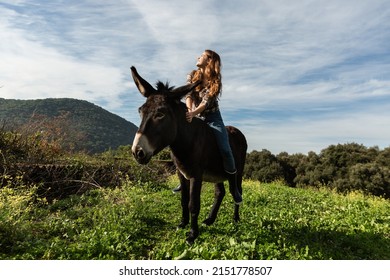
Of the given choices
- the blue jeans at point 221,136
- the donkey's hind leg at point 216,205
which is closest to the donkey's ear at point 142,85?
the blue jeans at point 221,136

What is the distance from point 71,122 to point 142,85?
41.0 ft

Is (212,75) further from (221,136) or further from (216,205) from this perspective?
(216,205)

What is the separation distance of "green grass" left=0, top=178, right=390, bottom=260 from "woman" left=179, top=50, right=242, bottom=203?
1.58 meters

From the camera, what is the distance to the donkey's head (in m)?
4.45

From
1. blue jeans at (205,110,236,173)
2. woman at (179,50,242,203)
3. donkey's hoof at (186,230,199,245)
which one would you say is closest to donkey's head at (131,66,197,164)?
woman at (179,50,242,203)

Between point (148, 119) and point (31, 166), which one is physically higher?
point (148, 119)

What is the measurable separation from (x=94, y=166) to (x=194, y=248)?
31.1 ft

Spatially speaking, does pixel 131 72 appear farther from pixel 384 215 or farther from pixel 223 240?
pixel 384 215

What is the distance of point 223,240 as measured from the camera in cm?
562

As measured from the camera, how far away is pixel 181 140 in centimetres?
528

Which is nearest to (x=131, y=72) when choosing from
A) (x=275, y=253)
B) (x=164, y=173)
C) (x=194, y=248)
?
(x=194, y=248)

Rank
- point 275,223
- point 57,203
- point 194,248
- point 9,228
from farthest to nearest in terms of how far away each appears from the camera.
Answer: point 57,203
point 275,223
point 9,228
point 194,248

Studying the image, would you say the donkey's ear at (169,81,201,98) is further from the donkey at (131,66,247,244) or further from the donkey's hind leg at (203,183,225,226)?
the donkey's hind leg at (203,183,225,226)

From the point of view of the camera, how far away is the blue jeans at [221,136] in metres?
5.95
